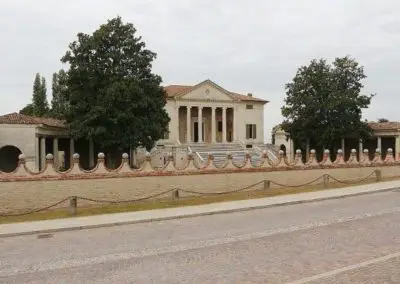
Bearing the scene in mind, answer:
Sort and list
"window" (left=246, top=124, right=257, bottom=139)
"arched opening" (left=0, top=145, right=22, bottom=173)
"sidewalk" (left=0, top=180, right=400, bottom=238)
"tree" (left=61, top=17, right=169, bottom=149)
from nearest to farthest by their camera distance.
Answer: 1. "sidewalk" (left=0, top=180, right=400, bottom=238)
2. "tree" (left=61, top=17, right=169, bottom=149)
3. "arched opening" (left=0, top=145, right=22, bottom=173)
4. "window" (left=246, top=124, right=257, bottom=139)

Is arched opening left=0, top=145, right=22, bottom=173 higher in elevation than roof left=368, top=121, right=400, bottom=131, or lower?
lower

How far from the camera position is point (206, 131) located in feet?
208

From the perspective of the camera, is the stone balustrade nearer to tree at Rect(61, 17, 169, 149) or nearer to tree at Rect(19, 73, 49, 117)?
tree at Rect(61, 17, 169, 149)

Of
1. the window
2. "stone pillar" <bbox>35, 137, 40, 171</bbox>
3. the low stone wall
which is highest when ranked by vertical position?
the window

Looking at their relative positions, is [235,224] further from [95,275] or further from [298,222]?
[95,275]

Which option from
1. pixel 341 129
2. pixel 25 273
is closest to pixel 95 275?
pixel 25 273

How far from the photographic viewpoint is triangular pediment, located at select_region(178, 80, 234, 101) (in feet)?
196

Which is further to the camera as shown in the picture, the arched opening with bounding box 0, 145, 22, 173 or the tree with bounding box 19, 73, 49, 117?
the tree with bounding box 19, 73, 49, 117

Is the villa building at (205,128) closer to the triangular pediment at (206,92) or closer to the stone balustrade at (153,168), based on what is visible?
the triangular pediment at (206,92)

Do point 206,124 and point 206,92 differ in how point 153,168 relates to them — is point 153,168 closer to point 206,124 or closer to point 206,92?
point 206,92

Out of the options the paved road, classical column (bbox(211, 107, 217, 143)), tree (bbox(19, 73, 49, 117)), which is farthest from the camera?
tree (bbox(19, 73, 49, 117))

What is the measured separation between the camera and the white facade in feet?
196

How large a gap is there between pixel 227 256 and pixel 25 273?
3.81 metres

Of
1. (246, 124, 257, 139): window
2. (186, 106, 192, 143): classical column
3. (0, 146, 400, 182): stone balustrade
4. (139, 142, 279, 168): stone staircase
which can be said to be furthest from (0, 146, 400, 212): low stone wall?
(246, 124, 257, 139): window
